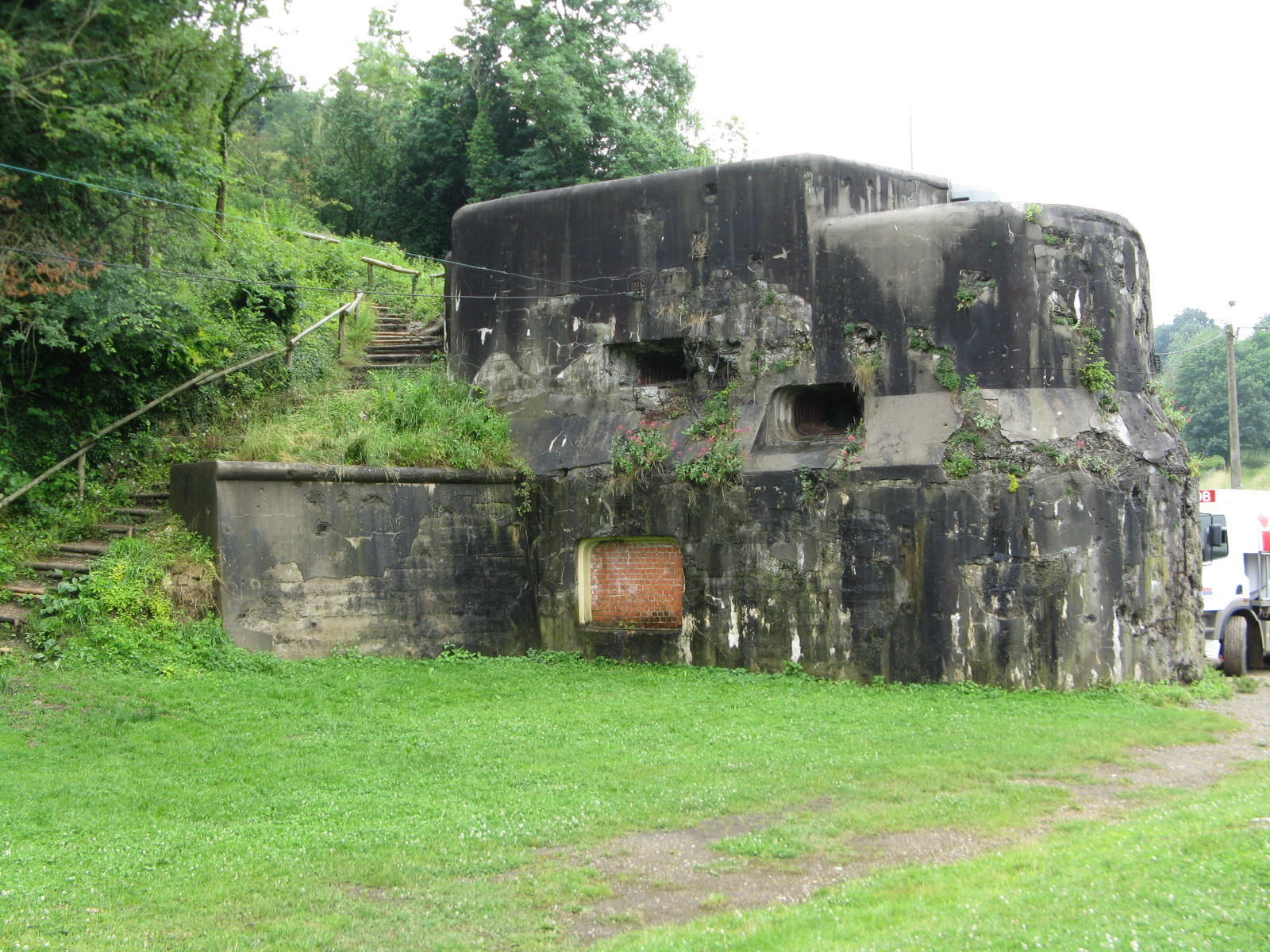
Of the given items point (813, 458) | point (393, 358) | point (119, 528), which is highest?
point (393, 358)

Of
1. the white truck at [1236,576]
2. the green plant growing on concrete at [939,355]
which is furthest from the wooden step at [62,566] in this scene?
the white truck at [1236,576]

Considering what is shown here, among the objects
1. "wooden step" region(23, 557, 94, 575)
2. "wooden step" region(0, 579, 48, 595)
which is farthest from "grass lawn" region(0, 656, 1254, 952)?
"wooden step" region(23, 557, 94, 575)

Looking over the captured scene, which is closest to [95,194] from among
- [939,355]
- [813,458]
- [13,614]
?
[13,614]

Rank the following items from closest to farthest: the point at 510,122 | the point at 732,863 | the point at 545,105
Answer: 1. the point at 732,863
2. the point at 545,105
3. the point at 510,122

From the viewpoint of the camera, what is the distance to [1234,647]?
15.1 metres

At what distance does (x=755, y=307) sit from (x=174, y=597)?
6971 mm

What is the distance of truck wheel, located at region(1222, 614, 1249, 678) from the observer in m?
15.0

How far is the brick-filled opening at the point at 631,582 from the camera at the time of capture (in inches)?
509

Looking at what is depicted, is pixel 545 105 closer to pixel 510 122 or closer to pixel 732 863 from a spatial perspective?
pixel 510 122

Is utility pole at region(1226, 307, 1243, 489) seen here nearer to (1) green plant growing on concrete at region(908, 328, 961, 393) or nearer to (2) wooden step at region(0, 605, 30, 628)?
(1) green plant growing on concrete at region(908, 328, 961, 393)

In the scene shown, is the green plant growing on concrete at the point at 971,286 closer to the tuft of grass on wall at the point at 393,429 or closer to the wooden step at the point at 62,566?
the tuft of grass on wall at the point at 393,429

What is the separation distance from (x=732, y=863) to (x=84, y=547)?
27.5 feet

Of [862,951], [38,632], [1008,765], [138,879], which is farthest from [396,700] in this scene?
[862,951]

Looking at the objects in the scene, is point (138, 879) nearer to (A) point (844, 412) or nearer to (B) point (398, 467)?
(B) point (398, 467)
